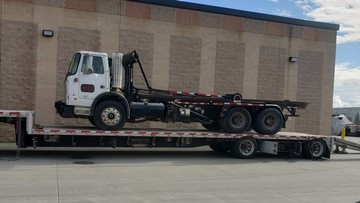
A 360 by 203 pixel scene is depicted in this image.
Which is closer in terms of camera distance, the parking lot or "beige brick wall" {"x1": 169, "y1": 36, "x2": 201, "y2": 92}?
the parking lot

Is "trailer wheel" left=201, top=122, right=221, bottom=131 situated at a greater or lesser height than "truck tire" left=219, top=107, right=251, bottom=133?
lesser

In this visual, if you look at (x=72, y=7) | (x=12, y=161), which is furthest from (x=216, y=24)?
(x=12, y=161)

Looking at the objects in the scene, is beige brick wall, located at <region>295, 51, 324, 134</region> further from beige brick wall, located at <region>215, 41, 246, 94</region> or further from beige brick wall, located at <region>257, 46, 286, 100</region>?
beige brick wall, located at <region>215, 41, 246, 94</region>

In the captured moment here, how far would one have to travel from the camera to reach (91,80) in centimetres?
1332

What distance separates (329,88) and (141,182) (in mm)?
16896

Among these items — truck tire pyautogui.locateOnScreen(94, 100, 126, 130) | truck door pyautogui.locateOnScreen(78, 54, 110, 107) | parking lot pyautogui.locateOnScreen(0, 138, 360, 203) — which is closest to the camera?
parking lot pyautogui.locateOnScreen(0, 138, 360, 203)

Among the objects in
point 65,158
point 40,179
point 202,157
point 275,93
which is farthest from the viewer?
point 275,93

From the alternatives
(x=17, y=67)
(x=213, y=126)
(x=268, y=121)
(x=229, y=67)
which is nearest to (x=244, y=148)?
(x=268, y=121)

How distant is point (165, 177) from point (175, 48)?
1047 centimetres

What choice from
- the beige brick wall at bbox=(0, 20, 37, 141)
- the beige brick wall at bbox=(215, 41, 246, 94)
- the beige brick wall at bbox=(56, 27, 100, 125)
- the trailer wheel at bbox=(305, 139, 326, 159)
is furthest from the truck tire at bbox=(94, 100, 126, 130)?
the beige brick wall at bbox=(215, 41, 246, 94)

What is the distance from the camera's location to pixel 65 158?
12977mm

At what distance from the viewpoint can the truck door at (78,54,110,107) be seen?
43.4 ft

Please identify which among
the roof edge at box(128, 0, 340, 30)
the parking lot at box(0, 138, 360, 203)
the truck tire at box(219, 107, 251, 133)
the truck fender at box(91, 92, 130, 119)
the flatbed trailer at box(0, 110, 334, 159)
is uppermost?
the roof edge at box(128, 0, 340, 30)

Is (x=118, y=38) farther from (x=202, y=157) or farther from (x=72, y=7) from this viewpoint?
(x=202, y=157)
